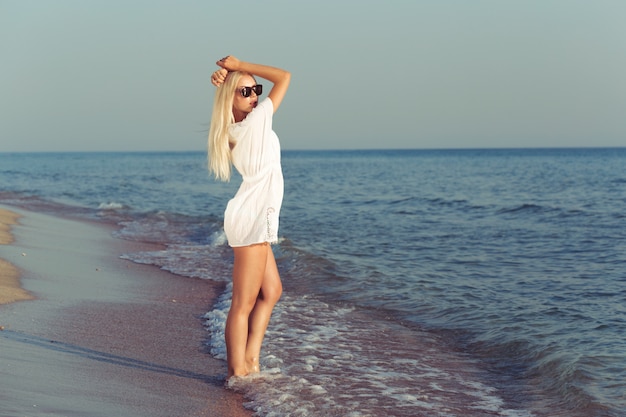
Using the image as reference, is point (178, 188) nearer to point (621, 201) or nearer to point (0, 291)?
point (621, 201)

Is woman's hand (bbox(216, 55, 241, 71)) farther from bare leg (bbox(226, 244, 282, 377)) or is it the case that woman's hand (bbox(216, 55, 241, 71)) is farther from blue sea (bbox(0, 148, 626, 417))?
blue sea (bbox(0, 148, 626, 417))

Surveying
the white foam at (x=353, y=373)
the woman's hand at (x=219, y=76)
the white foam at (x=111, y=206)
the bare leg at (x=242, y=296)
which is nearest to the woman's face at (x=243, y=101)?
the woman's hand at (x=219, y=76)

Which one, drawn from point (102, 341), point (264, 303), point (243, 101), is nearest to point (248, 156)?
point (243, 101)

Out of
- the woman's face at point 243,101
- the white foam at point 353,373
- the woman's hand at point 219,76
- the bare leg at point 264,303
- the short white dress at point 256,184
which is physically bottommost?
the white foam at point 353,373

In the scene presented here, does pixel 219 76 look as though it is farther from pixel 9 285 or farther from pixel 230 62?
pixel 9 285

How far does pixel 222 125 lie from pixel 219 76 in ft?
0.96

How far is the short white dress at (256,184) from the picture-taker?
444cm

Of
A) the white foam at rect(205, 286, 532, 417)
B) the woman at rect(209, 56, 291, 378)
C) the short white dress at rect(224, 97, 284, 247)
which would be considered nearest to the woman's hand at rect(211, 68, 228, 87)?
the woman at rect(209, 56, 291, 378)

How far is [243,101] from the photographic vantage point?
448 centimetres

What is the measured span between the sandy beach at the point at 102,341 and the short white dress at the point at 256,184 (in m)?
1.06

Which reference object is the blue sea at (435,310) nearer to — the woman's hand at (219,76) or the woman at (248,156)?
the woman at (248,156)

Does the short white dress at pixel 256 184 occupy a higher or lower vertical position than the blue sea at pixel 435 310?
higher

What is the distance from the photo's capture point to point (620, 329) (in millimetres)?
6793

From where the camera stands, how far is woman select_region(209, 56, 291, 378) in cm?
443
